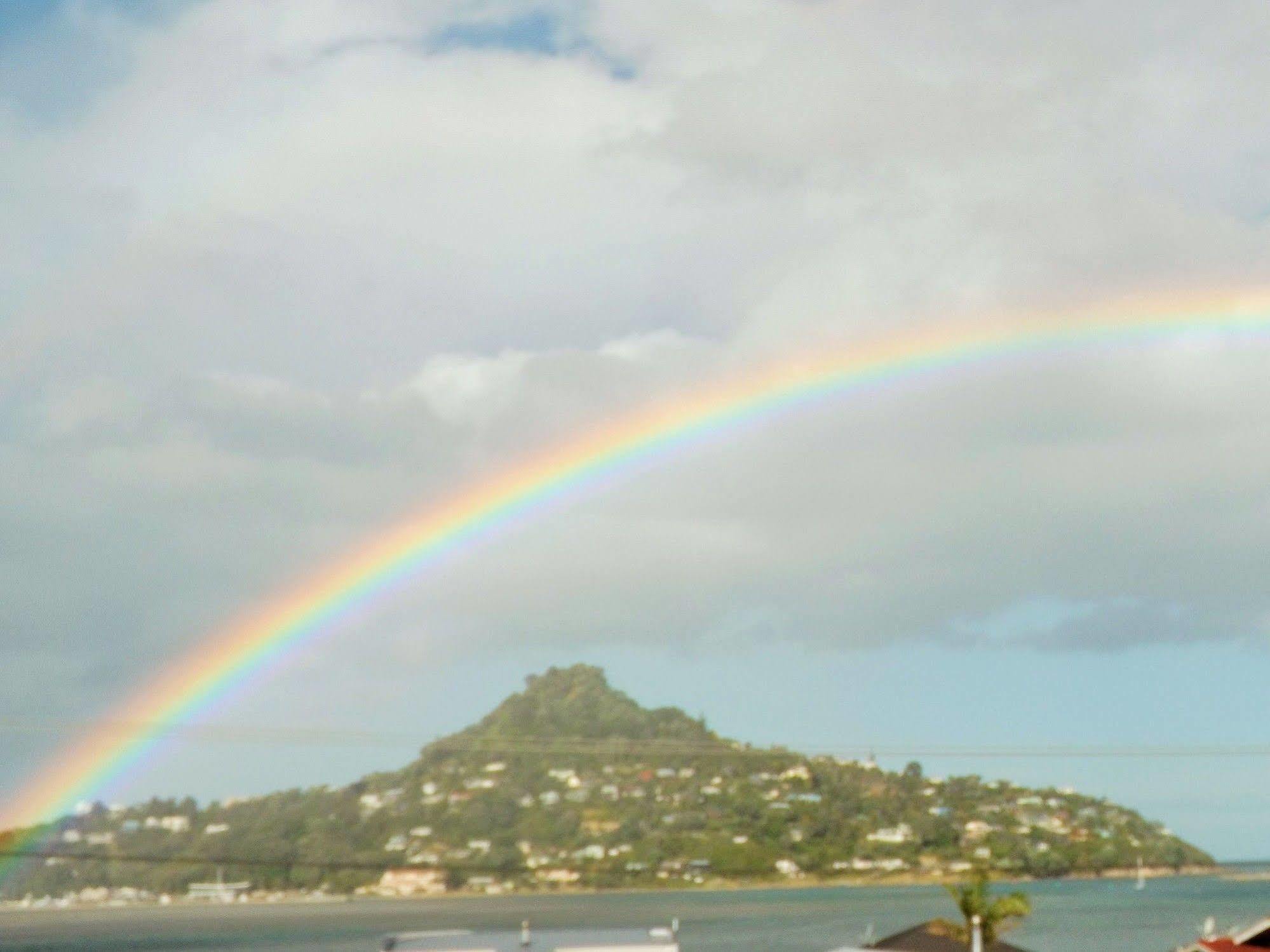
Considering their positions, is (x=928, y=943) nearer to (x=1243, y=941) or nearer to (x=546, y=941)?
(x=1243, y=941)

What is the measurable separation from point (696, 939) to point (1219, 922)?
55.3 m

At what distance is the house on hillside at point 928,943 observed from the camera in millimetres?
47188

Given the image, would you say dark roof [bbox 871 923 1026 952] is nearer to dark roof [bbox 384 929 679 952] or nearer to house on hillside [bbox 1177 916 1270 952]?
dark roof [bbox 384 929 679 952]

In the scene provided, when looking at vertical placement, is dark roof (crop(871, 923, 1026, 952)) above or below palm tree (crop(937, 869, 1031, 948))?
below

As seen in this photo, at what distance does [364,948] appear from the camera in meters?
154

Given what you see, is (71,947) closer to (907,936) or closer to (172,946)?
(172,946)

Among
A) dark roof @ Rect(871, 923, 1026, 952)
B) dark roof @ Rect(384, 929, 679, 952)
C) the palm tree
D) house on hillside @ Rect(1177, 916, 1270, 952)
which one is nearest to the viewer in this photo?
house on hillside @ Rect(1177, 916, 1270, 952)

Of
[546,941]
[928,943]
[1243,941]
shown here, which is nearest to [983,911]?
[928,943]

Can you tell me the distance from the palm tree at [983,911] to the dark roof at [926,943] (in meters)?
0.26

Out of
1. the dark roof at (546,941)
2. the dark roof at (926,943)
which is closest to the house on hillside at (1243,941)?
the dark roof at (926,943)

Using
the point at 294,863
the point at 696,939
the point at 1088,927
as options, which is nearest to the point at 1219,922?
the point at 1088,927

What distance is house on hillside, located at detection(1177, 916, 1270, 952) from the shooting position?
127 ft

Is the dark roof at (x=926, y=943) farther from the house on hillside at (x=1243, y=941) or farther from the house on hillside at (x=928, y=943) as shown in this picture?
the house on hillside at (x=1243, y=941)

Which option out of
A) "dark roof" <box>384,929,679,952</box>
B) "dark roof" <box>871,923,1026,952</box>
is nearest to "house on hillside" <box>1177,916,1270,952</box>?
"dark roof" <box>871,923,1026,952</box>
